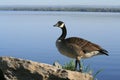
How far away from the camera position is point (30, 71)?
9.20 m

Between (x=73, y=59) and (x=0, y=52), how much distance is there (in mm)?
15393

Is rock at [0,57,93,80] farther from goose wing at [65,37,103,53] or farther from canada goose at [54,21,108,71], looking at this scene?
goose wing at [65,37,103,53]

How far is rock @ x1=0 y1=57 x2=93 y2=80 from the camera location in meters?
9.17

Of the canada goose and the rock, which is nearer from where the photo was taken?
the rock

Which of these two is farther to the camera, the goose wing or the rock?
the goose wing

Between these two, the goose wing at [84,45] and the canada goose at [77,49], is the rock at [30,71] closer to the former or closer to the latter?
the canada goose at [77,49]

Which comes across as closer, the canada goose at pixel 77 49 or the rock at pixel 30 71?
the rock at pixel 30 71

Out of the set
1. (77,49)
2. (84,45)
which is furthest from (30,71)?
(84,45)

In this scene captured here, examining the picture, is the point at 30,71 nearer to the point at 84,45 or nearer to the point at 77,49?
the point at 77,49

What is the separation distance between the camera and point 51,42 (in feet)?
107

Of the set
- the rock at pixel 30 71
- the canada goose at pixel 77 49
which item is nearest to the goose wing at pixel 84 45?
the canada goose at pixel 77 49

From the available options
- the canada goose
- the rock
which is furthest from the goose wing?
the rock

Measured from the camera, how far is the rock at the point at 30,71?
9172 mm

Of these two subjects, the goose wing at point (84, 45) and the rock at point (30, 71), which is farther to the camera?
the goose wing at point (84, 45)
